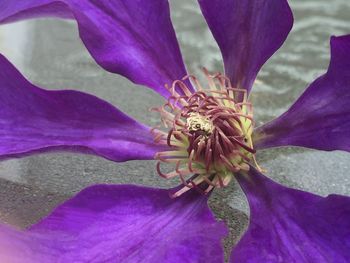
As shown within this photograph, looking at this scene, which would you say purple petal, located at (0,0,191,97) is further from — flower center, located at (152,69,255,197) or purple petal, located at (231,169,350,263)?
purple petal, located at (231,169,350,263)

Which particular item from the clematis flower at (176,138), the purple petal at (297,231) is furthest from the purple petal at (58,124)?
the purple petal at (297,231)

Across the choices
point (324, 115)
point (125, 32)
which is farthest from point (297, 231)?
point (125, 32)

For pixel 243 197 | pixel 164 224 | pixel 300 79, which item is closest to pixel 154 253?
pixel 164 224

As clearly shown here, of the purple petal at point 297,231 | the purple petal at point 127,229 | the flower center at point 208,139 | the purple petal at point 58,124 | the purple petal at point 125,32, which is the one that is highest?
the purple petal at point 125,32

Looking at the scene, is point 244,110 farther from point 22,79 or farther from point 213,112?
point 22,79

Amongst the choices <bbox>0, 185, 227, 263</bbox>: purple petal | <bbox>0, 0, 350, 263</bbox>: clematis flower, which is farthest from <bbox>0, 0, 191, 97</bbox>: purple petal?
<bbox>0, 185, 227, 263</bbox>: purple petal

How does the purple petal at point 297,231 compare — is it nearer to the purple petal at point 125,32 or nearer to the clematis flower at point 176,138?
the clematis flower at point 176,138

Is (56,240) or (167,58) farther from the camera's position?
(167,58)
